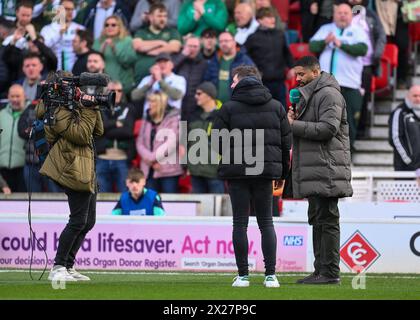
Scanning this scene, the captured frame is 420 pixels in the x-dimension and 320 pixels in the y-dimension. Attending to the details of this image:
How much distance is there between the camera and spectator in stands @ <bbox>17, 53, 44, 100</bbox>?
19016 millimetres

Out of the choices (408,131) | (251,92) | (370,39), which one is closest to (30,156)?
(370,39)

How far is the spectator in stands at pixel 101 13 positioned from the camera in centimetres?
1964

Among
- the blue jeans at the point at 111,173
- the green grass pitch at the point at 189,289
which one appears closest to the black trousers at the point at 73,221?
the green grass pitch at the point at 189,289

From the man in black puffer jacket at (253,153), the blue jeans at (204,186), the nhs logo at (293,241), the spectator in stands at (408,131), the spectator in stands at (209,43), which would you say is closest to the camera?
the man in black puffer jacket at (253,153)

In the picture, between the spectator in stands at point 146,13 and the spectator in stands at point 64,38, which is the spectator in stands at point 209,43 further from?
the spectator in stands at point 64,38

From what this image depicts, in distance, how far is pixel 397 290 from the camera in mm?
11938

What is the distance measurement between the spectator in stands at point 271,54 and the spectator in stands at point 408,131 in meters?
1.94

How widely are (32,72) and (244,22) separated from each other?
3296 mm

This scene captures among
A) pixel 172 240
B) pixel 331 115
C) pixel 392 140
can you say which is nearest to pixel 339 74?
pixel 392 140

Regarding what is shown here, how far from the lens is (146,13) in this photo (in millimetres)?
19438

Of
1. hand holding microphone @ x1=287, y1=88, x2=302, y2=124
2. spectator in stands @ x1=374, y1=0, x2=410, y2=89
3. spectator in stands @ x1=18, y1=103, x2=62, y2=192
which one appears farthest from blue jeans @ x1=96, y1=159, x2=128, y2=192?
hand holding microphone @ x1=287, y1=88, x2=302, y2=124

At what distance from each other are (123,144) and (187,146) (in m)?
1.03

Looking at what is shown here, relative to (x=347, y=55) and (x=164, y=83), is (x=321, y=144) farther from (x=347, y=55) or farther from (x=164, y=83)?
(x=164, y=83)

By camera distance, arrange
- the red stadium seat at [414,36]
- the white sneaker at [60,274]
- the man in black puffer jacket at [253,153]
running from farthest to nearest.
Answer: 1. the red stadium seat at [414,36]
2. the white sneaker at [60,274]
3. the man in black puffer jacket at [253,153]
